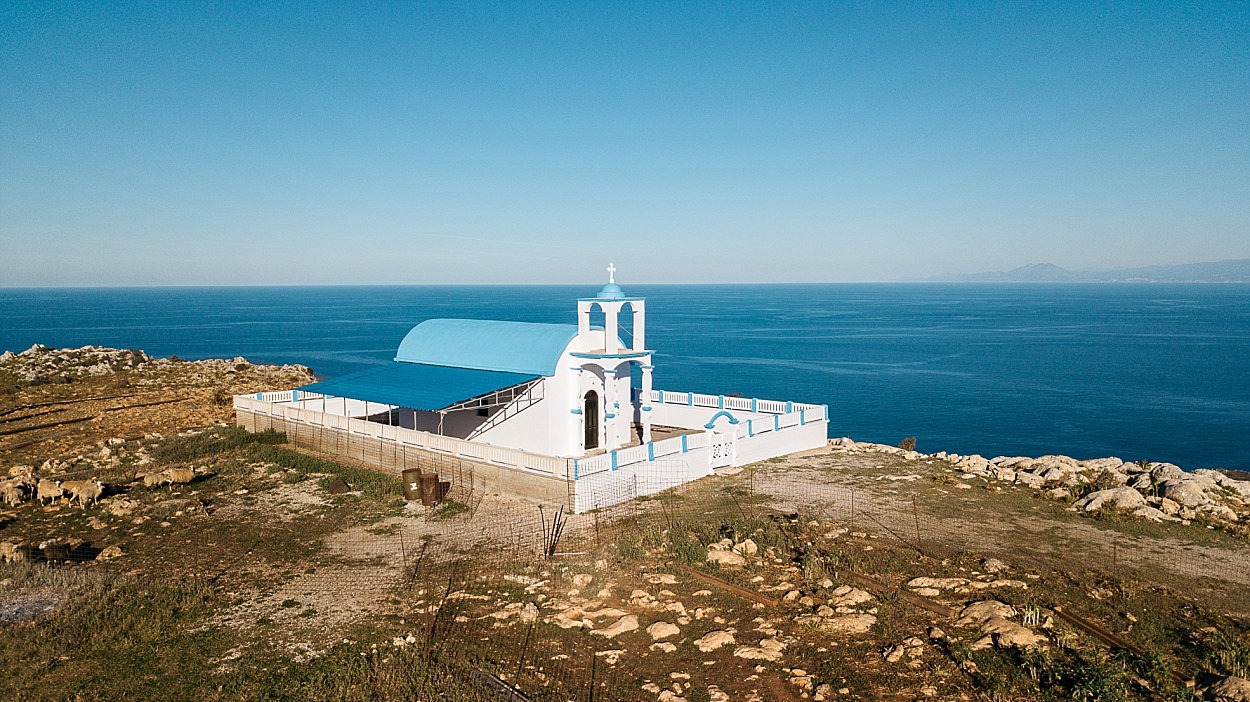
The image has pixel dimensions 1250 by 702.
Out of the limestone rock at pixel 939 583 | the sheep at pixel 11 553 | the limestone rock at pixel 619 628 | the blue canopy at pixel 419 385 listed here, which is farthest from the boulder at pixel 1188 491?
the sheep at pixel 11 553

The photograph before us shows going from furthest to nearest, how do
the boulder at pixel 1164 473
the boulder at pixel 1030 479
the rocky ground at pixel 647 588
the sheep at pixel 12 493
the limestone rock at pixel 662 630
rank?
the boulder at pixel 1030 479 → the boulder at pixel 1164 473 → the sheep at pixel 12 493 → the limestone rock at pixel 662 630 → the rocky ground at pixel 647 588

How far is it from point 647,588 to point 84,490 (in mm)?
15146

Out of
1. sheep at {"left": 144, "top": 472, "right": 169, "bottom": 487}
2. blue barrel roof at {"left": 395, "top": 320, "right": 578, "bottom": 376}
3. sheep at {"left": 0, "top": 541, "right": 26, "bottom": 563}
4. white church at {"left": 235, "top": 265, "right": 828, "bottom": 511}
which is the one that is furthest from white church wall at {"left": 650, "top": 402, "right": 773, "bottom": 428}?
sheep at {"left": 0, "top": 541, "right": 26, "bottom": 563}

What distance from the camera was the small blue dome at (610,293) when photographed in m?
23.7

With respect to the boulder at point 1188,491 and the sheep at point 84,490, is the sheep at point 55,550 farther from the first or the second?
the boulder at point 1188,491

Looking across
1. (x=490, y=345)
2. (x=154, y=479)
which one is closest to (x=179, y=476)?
(x=154, y=479)

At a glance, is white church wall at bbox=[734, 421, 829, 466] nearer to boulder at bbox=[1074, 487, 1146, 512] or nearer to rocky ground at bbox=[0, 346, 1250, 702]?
rocky ground at bbox=[0, 346, 1250, 702]

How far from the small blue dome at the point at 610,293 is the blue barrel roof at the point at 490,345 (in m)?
1.38

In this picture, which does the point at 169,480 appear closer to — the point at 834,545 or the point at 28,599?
the point at 28,599

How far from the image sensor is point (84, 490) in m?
19.7

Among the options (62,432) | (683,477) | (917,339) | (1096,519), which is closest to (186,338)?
(62,432)

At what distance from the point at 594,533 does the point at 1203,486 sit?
15.5 meters

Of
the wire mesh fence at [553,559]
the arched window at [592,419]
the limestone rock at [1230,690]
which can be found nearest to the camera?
the limestone rock at [1230,690]

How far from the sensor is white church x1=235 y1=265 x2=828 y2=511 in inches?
799
